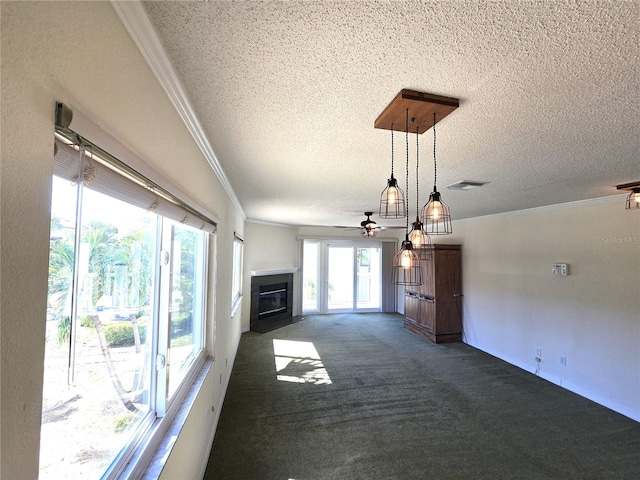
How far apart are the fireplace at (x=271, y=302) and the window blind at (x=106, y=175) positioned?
5278mm

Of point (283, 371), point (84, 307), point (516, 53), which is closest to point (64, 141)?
point (84, 307)

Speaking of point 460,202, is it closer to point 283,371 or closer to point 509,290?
point 509,290

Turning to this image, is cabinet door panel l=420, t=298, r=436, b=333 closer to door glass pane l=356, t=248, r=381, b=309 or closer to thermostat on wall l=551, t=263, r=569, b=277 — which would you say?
thermostat on wall l=551, t=263, r=569, b=277

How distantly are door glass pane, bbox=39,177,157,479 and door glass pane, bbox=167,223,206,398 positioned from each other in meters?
0.24

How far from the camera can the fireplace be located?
6383mm

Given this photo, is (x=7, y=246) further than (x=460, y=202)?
No

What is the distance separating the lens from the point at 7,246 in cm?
49

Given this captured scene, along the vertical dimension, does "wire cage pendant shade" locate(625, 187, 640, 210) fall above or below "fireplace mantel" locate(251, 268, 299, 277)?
above

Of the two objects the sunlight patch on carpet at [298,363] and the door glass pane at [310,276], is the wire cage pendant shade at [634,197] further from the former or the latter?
the door glass pane at [310,276]

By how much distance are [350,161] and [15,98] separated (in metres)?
1.99

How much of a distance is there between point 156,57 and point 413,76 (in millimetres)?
968

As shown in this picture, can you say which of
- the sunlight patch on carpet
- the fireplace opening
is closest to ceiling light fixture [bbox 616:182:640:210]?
the sunlight patch on carpet

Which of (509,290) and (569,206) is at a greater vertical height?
(569,206)

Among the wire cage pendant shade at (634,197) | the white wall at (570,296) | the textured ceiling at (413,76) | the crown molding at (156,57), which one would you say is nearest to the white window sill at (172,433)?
the crown molding at (156,57)
